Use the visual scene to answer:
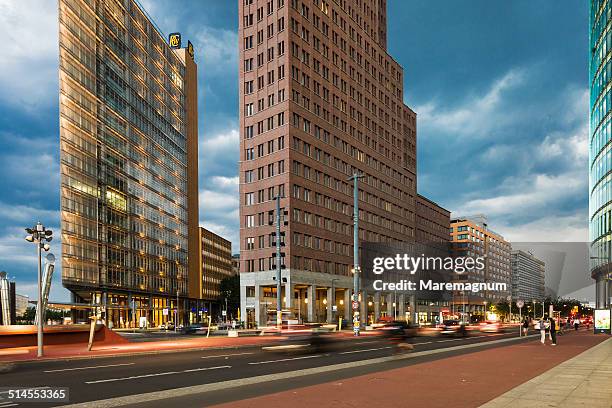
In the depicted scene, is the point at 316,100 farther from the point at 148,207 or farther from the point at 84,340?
the point at 84,340

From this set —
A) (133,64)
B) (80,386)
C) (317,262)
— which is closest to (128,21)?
(133,64)

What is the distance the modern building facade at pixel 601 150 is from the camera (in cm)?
6719

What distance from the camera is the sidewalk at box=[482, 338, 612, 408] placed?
1175cm

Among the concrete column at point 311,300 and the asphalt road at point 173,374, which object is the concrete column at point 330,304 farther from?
the asphalt road at point 173,374

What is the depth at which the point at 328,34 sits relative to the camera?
97.7m

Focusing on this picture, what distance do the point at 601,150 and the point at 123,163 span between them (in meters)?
76.4

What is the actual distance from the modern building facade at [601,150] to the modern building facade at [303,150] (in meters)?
37.0

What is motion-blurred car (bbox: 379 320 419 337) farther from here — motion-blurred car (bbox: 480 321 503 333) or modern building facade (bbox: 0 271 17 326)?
motion-blurred car (bbox: 480 321 503 333)

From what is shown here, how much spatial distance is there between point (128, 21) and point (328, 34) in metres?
40.2

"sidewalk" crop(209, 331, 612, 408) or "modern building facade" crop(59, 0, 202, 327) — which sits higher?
"modern building facade" crop(59, 0, 202, 327)

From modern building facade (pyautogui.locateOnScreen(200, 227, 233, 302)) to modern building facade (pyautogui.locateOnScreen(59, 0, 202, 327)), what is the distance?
2377 cm

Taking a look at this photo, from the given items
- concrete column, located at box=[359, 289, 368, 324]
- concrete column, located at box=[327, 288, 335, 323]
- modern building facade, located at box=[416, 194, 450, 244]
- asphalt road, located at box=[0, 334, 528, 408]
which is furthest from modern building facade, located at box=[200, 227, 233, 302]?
asphalt road, located at box=[0, 334, 528, 408]

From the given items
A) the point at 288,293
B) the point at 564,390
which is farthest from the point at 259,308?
the point at 564,390

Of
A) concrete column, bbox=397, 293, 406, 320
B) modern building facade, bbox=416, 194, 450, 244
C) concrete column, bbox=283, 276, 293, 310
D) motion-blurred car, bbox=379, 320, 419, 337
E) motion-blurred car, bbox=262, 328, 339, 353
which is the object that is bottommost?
concrete column, bbox=397, 293, 406, 320
